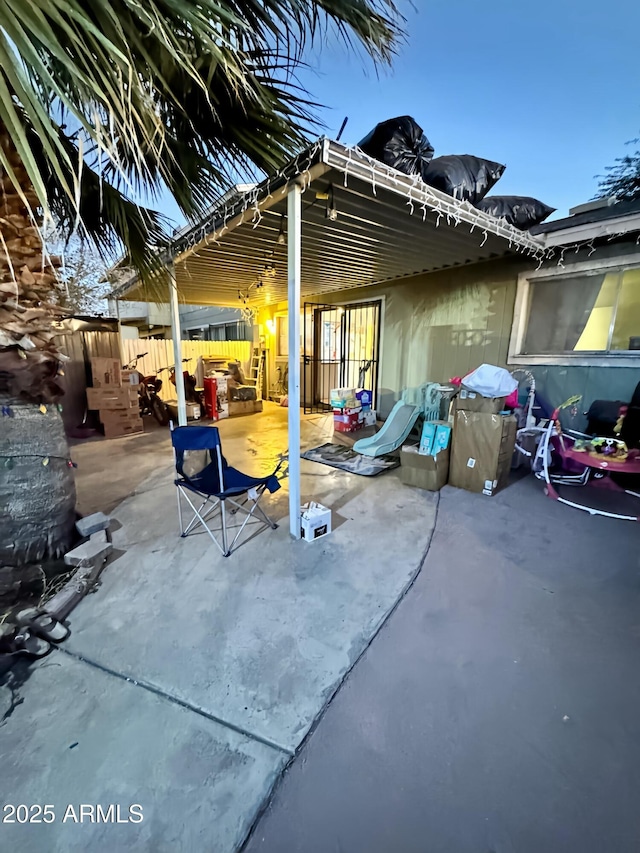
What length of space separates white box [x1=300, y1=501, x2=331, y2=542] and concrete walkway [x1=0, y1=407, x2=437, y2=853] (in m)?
0.09

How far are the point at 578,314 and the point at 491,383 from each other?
172 cm

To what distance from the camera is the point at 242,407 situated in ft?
25.1

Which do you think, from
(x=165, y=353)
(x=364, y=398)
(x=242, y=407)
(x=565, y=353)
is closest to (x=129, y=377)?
(x=165, y=353)

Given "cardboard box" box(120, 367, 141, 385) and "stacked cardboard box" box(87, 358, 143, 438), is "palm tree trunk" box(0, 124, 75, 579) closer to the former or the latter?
"stacked cardboard box" box(87, 358, 143, 438)

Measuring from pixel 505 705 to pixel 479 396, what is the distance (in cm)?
256

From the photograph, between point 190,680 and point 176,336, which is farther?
point 176,336

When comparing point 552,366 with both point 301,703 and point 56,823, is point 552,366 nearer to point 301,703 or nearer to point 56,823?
point 301,703

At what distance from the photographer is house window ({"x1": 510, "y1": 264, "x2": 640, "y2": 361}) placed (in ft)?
11.9

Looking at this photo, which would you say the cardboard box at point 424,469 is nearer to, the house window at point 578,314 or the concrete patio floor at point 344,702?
the concrete patio floor at point 344,702

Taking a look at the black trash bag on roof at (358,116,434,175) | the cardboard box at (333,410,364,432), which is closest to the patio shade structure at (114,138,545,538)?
the black trash bag on roof at (358,116,434,175)

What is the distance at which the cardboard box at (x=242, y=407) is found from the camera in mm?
7469

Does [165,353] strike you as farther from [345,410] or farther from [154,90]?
[154,90]

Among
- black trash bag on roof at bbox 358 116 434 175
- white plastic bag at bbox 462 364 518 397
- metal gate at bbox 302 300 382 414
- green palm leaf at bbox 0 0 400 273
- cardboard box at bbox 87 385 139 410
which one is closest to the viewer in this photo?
green palm leaf at bbox 0 0 400 273

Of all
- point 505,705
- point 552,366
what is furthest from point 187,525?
point 552,366
